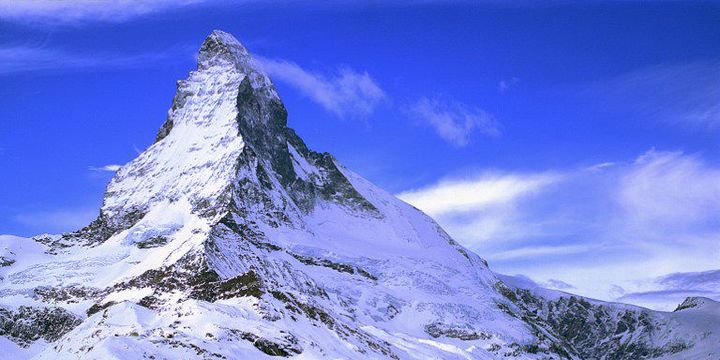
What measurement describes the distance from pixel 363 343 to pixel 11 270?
348ft

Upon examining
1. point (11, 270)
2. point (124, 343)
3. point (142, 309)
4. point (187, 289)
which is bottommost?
point (124, 343)

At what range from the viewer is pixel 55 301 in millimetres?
172875

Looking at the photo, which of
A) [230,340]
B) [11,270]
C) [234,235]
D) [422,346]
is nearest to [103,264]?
[11,270]

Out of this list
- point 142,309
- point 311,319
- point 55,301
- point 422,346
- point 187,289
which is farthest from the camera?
point 55,301

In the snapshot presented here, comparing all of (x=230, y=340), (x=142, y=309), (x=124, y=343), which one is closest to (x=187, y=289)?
(x=142, y=309)

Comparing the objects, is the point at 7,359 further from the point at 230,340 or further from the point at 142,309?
the point at 230,340

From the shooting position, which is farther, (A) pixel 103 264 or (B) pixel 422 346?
(A) pixel 103 264

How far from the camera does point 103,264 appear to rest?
194875 mm

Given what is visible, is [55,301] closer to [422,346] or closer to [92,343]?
[422,346]

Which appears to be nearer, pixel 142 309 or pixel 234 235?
pixel 142 309

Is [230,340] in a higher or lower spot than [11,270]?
lower

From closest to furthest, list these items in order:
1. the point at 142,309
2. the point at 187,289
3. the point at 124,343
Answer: the point at 124,343
the point at 142,309
the point at 187,289

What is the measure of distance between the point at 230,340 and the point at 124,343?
16.3m

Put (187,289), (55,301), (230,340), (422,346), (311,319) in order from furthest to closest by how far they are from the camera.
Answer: (55,301) → (422,346) → (187,289) → (311,319) → (230,340)
